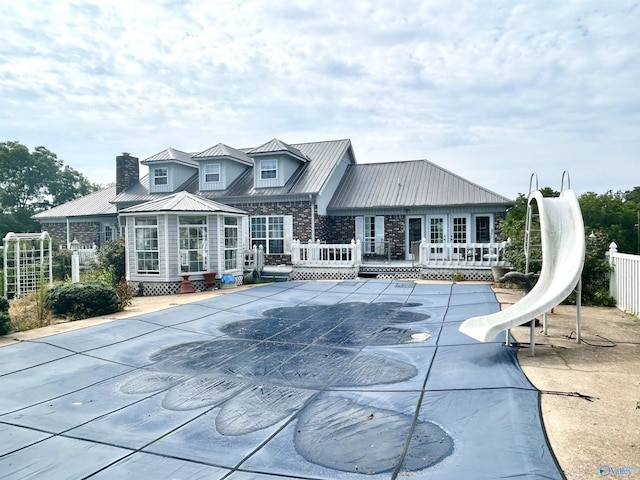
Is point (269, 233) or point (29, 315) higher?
point (269, 233)

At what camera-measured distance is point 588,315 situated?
893 centimetres

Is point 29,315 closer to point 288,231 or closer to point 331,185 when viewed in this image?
point 288,231

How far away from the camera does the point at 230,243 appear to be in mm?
15500

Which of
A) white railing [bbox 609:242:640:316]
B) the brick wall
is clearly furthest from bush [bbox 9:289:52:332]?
white railing [bbox 609:242:640:316]

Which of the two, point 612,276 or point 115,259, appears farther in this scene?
point 115,259

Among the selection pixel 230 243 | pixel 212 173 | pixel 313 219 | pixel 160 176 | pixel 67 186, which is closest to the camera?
pixel 230 243

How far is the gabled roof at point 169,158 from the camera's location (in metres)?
21.1

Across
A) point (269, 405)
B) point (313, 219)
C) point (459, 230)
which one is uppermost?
point (313, 219)

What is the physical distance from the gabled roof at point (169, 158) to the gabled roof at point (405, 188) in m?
7.96

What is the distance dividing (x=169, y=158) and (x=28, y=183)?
25.5 meters

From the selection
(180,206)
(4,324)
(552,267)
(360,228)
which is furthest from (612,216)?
(4,324)

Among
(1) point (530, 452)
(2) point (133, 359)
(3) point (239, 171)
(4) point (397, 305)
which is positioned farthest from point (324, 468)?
(3) point (239, 171)

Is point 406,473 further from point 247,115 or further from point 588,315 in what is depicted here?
point 247,115

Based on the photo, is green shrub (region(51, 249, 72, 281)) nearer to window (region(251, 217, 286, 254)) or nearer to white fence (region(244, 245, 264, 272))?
white fence (region(244, 245, 264, 272))
